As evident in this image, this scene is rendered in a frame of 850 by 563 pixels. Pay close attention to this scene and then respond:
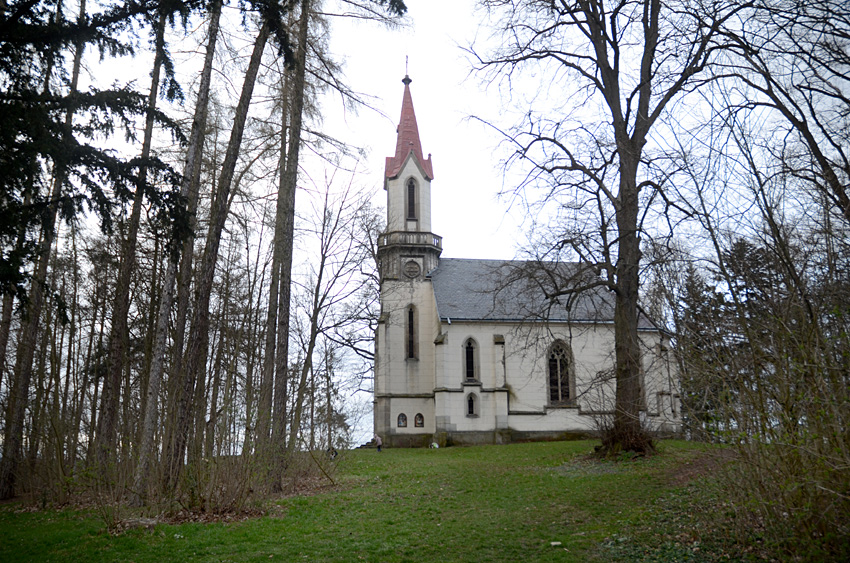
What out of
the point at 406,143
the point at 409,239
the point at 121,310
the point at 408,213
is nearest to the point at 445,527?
the point at 121,310

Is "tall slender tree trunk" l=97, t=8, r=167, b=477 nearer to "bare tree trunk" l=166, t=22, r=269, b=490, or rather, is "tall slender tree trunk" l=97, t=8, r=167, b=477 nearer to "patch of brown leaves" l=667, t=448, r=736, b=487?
"bare tree trunk" l=166, t=22, r=269, b=490

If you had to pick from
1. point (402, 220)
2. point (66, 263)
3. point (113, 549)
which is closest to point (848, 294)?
point (113, 549)

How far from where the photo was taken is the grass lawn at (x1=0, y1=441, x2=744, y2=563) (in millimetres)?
7949

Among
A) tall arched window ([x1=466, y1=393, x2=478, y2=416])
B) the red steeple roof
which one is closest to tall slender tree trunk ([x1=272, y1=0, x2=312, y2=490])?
tall arched window ([x1=466, y1=393, x2=478, y2=416])

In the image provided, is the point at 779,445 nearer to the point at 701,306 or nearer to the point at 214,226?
the point at 701,306

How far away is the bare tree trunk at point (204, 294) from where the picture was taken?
1125 centimetres

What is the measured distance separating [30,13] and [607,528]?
9.74m

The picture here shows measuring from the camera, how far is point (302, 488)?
1493 cm

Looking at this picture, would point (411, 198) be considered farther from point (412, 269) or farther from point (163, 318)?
point (163, 318)

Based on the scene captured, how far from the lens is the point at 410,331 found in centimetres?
3491

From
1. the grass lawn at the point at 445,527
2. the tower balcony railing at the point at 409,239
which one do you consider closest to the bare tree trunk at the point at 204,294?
the grass lawn at the point at 445,527

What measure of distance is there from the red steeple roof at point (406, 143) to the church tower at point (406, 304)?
0.06m

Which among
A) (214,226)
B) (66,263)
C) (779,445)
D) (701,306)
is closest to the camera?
(779,445)

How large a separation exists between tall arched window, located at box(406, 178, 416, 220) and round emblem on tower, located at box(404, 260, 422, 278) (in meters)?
2.78
